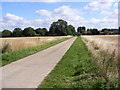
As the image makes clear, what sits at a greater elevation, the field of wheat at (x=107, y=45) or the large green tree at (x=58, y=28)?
the large green tree at (x=58, y=28)

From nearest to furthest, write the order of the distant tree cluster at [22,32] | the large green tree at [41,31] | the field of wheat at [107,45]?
1. the field of wheat at [107,45]
2. the distant tree cluster at [22,32]
3. the large green tree at [41,31]

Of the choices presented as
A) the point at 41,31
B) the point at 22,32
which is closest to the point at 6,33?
the point at 22,32

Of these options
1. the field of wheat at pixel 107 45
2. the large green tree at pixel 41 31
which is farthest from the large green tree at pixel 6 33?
the field of wheat at pixel 107 45

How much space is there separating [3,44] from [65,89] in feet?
41.4

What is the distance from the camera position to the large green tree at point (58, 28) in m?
113

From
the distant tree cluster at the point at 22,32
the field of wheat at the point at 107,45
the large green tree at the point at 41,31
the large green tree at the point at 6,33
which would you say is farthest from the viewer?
the large green tree at the point at 41,31

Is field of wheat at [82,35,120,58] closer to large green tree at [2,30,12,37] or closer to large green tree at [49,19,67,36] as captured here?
large green tree at [2,30,12,37]

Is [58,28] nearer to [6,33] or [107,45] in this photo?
[6,33]

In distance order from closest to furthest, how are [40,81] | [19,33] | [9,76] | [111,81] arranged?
[111,81] < [40,81] < [9,76] < [19,33]

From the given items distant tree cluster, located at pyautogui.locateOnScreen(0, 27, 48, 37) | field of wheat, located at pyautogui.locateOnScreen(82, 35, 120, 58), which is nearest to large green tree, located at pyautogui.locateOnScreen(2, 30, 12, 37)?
distant tree cluster, located at pyautogui.locateOnScreen(0, 27, 48, 37)

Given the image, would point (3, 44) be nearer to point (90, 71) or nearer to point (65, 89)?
point (90, 71)

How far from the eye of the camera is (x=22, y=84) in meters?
6.11

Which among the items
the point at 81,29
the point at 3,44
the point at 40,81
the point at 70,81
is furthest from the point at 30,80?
the point at 81,29

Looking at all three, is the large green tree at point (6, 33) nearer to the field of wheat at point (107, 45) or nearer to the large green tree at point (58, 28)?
the large green tree at point (58, 28)
